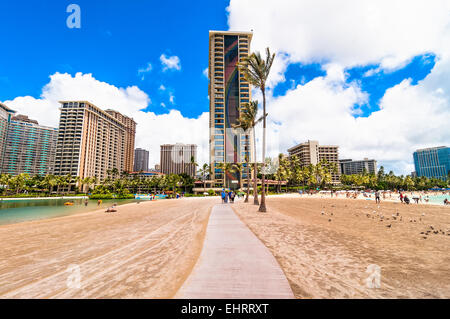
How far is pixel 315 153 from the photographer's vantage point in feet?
479

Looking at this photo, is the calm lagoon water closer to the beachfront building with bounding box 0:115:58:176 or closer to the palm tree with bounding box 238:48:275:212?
the palm tree with bounding box 238:48:275:212

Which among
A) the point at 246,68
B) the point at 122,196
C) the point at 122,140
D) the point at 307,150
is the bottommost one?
the point at 122,196

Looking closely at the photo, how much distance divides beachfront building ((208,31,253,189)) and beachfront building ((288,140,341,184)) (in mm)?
70762

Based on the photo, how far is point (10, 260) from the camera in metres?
6.14

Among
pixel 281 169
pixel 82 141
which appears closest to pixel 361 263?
pixel 281 169

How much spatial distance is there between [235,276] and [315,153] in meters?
158

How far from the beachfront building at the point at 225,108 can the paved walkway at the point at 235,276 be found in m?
86.3

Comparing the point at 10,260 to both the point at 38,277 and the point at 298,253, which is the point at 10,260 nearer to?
the point at 38,277

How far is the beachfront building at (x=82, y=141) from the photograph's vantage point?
366ft

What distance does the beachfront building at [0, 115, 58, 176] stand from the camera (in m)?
150

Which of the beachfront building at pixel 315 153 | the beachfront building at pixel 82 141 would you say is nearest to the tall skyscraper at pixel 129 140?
the beachfront building at pixel 82 141

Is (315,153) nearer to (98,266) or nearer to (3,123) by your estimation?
(98,266)

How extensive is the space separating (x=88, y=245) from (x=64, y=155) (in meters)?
137
